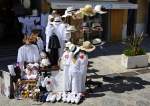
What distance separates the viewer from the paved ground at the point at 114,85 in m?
11.7

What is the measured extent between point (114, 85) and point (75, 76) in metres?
1.97

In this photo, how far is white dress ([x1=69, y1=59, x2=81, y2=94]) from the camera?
1198 cm

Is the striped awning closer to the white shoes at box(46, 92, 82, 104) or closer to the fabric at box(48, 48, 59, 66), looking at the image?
the fabric at box(48, 48, 59, 66)

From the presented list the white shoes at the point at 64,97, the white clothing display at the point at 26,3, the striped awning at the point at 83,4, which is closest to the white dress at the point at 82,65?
the white shoes at the point at 64,97

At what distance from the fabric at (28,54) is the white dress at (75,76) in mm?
1397

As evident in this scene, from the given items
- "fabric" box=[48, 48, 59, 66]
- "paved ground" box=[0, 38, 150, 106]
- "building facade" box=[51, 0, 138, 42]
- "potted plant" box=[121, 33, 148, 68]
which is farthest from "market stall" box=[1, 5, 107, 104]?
"building facade" box=[51, 0, 138, 42]

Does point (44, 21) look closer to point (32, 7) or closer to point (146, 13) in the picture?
point (32, 7)

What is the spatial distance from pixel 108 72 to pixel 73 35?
2757mm

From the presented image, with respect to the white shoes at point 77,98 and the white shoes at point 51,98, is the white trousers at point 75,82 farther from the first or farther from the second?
the white shoes at point 51,98

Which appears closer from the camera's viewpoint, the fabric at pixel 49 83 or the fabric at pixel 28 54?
the fabric at pixel 49 83

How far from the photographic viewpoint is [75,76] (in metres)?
12.0

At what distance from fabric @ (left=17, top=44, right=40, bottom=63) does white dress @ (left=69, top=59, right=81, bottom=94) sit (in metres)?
1.40

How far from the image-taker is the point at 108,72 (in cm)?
1503

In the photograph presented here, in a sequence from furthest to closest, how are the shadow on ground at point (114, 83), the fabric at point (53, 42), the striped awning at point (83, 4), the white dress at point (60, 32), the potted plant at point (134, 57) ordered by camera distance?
1. the striped awning at point (83, 4)
2. the potted plant at point (134, 57)
3. the white dress at point (60, 32)
4. the fabric at point (53, 42)
5. the shadow on ground at point (114, 83)
